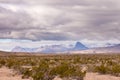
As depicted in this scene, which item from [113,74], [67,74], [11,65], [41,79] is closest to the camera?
[41,79]

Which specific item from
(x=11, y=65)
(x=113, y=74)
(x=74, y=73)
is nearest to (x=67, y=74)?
(x=74, y=73)

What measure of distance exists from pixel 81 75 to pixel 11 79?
730 cm

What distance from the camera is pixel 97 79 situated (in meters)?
29.6

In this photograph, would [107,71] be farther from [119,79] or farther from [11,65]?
[11,65]

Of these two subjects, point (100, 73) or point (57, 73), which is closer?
point (57, 73)

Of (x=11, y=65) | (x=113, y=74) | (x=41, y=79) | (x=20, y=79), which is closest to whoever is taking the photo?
(x=41, y=79)

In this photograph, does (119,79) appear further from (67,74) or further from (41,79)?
(41,79)

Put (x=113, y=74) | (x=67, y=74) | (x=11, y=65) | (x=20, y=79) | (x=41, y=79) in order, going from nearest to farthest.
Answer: (x=41, y=79) → (x=67, y=74) → (x=20, y=79) → (x=113, y=74) → (x=11, y=65)

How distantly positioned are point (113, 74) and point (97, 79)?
18.9 ft

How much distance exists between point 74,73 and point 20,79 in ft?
19.2

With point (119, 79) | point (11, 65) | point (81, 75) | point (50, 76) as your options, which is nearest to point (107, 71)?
point (119, 79)

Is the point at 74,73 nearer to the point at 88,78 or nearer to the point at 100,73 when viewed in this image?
the point at 88,78

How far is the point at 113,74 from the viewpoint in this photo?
34656 mm

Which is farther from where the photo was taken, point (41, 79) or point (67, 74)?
point (67, 74)
